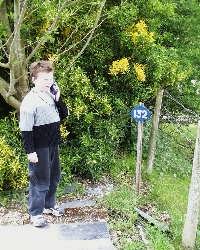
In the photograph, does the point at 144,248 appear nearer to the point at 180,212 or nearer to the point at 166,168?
the point at 180,212

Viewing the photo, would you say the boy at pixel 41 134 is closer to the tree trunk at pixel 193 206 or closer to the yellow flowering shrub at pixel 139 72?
the tree trunk at pixel 193 206

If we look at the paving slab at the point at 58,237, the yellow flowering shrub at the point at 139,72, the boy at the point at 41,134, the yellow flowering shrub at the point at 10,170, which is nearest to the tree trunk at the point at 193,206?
the paving slab at the point at 58,237

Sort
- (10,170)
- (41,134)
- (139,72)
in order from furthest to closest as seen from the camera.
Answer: (139,72)
(10,170)
(41,134)

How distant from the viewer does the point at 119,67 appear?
873cm

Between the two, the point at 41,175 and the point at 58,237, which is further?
the point at 41,175

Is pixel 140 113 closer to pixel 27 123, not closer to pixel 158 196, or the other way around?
pixel 158 196

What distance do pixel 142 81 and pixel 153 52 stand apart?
55 cm

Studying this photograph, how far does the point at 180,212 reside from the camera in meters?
7.84

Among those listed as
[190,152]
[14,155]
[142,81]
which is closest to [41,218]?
[14,155]

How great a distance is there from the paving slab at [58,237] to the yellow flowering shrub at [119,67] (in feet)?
10.2

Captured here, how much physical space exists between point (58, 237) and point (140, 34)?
13.2 feet

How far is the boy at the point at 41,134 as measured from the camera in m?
5.93

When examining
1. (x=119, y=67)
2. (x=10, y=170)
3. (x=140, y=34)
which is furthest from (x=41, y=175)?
(x=140, y=34)

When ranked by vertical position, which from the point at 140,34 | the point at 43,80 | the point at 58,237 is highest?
the point at 140,34
